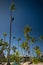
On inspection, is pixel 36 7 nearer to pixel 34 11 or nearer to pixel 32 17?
pixel 34 11

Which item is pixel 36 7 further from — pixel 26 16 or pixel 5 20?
pixel 5 20

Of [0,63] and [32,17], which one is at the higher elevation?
[32,17]

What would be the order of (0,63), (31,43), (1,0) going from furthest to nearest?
(31,43)
(0,63)
(1,0)

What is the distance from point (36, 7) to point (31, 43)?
232 inches

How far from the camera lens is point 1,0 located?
22.0 feet

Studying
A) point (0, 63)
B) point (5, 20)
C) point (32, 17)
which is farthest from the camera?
point (0, 63)

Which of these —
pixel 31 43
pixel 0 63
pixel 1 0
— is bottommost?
pixel 0 63

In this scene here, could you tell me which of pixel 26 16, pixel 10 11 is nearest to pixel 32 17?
pixel 26 16

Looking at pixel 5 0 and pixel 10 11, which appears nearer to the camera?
pixel 5 0

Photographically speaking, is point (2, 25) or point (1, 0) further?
point (2, 25)

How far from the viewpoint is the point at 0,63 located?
36.6ft

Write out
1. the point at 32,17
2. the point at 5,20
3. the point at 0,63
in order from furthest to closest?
the point at 0,63 → the point at 5,20 → the point at 32,17

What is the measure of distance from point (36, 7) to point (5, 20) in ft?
6.25

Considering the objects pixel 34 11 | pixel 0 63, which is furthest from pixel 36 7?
pixel 0 63
